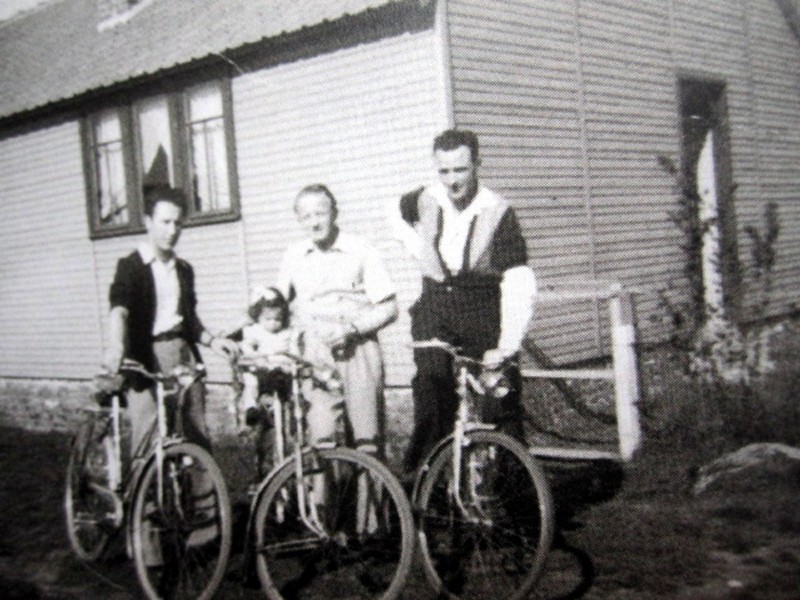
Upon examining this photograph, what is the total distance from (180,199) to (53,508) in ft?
10.7

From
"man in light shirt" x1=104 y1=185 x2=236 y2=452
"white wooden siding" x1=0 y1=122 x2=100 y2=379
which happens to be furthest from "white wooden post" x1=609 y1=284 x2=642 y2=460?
"white wooden siding" x1=0 y1=122 x2=100 y2=379

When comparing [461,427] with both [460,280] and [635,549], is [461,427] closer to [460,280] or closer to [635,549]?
[460,280]

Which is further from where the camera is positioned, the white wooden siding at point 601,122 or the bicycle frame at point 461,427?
the white wooden siding at point 601,122

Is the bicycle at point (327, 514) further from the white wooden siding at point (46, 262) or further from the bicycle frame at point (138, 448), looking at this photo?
the white wooden siding at point (46, 262)

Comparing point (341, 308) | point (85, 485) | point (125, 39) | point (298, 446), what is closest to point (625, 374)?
point (341, 308)

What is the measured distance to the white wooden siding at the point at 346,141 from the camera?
8.40 metres

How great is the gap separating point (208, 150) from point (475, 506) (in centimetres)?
721

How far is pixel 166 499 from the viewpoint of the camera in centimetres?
474

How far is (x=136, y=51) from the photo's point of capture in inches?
452

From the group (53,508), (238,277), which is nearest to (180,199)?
(53,508)

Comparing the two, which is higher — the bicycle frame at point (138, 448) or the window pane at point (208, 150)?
the window pane at point (208, 150)

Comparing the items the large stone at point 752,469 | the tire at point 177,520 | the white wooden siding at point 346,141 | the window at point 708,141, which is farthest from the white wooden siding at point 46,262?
the large stone at point 752,469

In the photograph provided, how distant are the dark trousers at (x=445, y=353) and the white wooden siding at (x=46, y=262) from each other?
8.20m

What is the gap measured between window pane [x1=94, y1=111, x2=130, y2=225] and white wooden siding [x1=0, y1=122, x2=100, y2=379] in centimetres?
30
